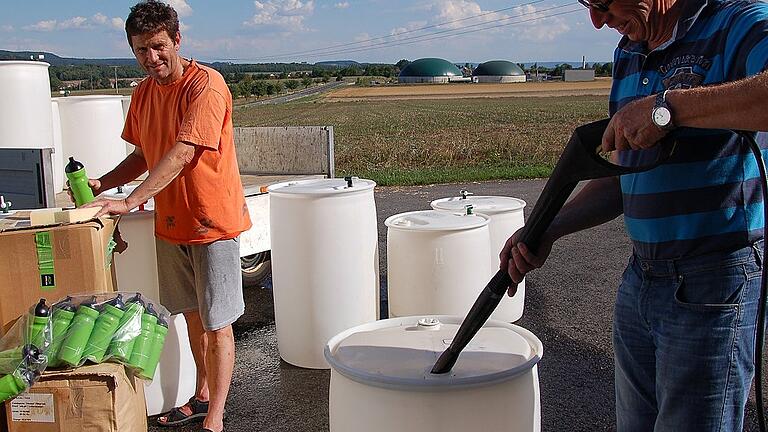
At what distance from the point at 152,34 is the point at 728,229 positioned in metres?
2.47

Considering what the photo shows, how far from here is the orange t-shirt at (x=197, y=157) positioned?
3.25 meters

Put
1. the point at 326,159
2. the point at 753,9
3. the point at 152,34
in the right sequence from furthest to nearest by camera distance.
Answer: the point at 326,159, the point at 152,34, the point at 753,9

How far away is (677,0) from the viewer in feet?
5.99

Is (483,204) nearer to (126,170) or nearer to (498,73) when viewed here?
(126,170)

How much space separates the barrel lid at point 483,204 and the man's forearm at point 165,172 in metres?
2.26

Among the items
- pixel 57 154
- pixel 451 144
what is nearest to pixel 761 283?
pixel 57 154

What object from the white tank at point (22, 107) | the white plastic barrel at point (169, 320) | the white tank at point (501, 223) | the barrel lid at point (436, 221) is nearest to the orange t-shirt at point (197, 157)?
the white plastic barrel at point (169, 320)

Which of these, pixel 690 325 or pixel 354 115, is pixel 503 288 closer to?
pixel 690 325

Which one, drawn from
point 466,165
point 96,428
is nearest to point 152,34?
point 96,428

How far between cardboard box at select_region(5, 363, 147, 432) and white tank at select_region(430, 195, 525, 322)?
2.75 m

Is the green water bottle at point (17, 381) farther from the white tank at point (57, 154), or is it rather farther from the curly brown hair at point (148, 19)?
the white tank at point (57, 154)

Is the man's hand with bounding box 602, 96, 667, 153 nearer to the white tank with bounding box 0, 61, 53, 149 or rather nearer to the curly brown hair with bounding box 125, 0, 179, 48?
the curly brown hair with bounding box 125, 0, 179, 48

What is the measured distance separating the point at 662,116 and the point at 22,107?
412cm

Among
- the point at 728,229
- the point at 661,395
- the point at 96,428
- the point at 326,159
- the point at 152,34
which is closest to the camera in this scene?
the point at 728,229
